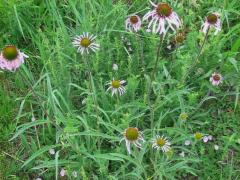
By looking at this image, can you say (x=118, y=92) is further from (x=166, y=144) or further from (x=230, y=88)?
(x=230, y=88)

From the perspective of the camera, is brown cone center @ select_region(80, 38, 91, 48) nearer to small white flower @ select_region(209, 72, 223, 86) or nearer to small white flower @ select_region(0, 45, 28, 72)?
small white flower @ select_region(0, 45, 28, 72)

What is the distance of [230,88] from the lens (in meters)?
2.44

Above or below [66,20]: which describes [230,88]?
below

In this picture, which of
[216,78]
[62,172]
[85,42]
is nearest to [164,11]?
[85,42]

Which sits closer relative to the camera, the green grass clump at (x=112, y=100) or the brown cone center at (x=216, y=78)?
the green grass clump at (x=112, y=100)

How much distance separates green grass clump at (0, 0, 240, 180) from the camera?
2.03 m

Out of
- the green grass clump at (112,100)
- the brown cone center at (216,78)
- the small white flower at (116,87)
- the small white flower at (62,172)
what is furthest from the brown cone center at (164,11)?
the small white flower at (62,172)

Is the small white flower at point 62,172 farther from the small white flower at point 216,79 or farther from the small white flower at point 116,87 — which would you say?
the small white flower at point 216,79

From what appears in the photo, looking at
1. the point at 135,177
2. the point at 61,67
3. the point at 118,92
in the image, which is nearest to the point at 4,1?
the point at 61,67

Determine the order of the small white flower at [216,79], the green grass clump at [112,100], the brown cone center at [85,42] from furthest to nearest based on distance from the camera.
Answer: the small white flower at [216,79] → the green grass clump at [112,100] → the brown cone center at [85,42]

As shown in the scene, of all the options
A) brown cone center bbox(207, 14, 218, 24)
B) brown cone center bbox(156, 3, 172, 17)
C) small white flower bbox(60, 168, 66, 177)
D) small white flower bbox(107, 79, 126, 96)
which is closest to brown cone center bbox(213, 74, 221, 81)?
brown cone center bbox(207, 14, 218, 24)

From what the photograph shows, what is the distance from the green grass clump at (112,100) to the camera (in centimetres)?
203

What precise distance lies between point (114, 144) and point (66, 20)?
104cm

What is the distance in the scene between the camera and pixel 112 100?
7.41ft
